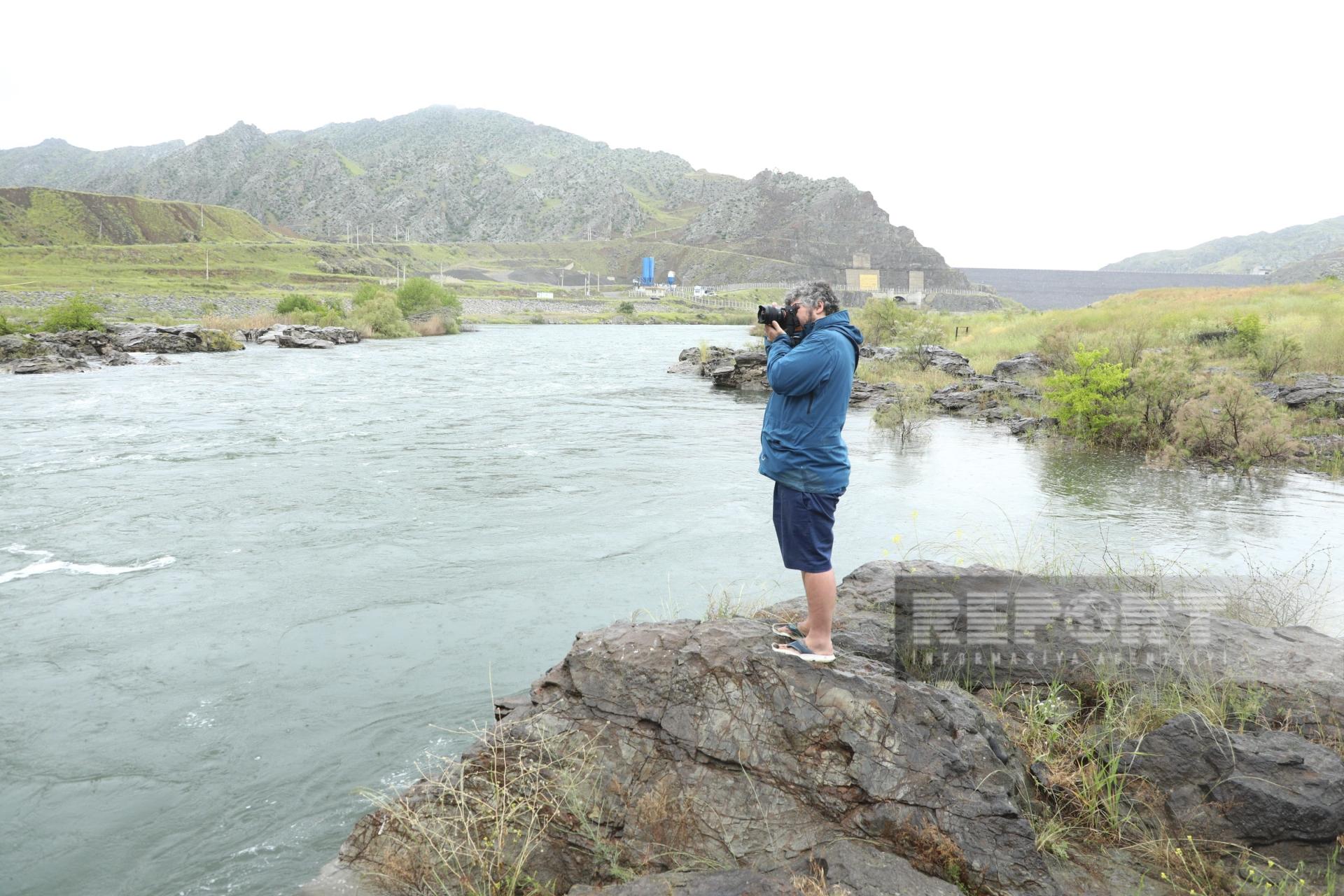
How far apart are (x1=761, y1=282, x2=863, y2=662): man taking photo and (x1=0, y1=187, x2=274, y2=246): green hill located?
147 m

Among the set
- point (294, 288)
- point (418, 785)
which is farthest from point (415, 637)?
point (294, 288)

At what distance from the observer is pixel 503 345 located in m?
57.3

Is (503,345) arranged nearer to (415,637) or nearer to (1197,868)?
(415,637)

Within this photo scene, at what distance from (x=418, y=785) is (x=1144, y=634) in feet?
15.6

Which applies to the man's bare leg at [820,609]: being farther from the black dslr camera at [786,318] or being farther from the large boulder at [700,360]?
the large boulder at [700,360]


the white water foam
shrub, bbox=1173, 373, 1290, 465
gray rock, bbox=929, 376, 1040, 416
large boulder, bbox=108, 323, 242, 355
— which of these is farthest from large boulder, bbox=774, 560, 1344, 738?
large boulder, bbox=108, 323, 242, 355

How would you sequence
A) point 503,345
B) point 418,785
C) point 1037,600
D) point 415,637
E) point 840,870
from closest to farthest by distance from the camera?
point 840,870 → point 418,785 → point 1037,600 → point 415,637 → point 503,345

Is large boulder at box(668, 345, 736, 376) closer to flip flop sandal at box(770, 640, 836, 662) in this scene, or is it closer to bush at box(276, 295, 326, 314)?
flip flop sandal at box(770, 640, 836, 662)

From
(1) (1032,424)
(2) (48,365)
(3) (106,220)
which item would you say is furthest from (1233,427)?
(3) (106,220)

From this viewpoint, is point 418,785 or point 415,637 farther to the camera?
point 415,637

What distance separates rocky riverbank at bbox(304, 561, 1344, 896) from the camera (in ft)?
11.4

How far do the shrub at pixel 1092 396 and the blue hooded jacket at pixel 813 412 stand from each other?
15.1 metres

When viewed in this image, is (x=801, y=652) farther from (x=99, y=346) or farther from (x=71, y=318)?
(x=71, y=318)

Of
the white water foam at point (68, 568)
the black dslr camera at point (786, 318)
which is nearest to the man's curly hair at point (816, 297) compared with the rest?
the black dslr camera at point (786, 318)
